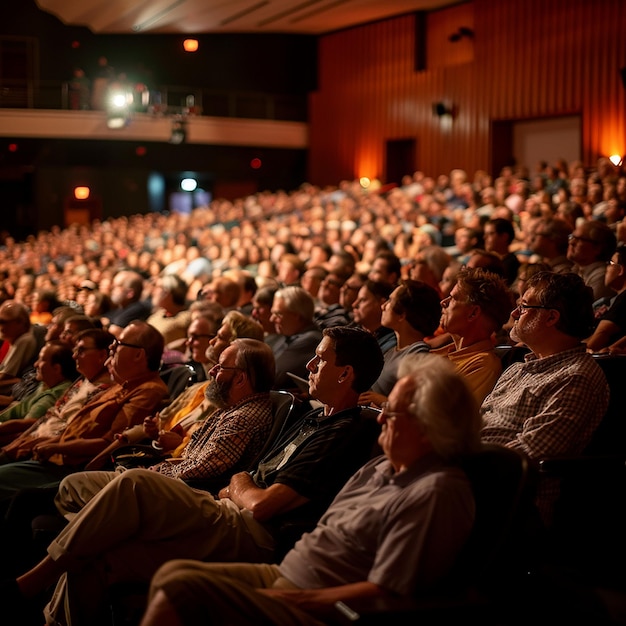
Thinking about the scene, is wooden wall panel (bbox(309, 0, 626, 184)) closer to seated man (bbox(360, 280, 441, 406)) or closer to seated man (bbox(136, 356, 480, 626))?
seated man (bbox(360, 280, 441, 406))

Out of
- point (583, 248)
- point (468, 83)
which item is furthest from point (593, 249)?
point (468, 83)

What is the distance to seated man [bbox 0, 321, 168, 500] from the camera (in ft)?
10.7

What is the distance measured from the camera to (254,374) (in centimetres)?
277

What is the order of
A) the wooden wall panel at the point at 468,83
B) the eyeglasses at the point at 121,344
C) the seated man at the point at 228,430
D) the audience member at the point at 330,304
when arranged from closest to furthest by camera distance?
1. the seated man at the point at 228,430
2. the eyeglasses at the point at 121,344
3. the audience member at the point at 330,304
4. the wooden wall panel at the point at 468,83

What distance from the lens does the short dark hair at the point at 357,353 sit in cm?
235

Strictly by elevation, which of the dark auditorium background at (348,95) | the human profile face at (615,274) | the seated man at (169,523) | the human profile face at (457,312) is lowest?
the seated man at (169,523)

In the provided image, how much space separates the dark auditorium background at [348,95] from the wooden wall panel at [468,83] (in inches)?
0.9

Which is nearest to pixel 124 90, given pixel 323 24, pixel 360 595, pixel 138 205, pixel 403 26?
pixel 138 205

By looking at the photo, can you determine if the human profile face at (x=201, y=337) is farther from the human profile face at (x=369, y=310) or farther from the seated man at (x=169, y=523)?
the seated man at (x=169, y=523)

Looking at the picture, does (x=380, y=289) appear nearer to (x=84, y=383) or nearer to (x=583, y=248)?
(x=583, y=248)

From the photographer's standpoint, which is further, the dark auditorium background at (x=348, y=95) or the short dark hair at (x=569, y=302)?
the dark auditorium background at (x=348, y=95)

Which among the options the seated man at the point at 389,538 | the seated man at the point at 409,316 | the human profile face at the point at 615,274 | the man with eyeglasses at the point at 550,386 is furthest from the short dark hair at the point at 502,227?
the seated man at the point at 389,538

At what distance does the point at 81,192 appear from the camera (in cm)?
1755

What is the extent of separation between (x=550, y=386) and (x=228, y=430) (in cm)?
98
